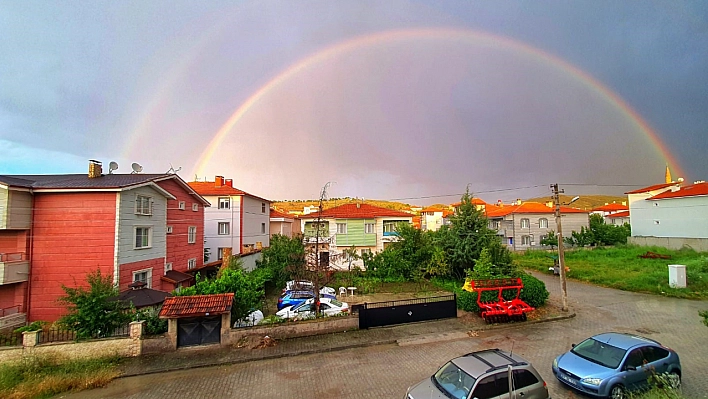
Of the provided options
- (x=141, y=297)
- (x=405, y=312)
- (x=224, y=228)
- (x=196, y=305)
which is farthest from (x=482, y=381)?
(x=224, y=228)

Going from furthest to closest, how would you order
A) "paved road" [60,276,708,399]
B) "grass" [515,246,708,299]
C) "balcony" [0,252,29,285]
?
"grass" [515,246,708,299] → "balcony" [0,252,29,285] → "paved road" [60,276,708,399]

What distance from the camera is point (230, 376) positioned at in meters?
11.0

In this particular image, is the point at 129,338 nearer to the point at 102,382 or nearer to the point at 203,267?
the point at 102,382

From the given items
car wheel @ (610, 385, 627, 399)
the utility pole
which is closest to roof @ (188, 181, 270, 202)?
the utility pole

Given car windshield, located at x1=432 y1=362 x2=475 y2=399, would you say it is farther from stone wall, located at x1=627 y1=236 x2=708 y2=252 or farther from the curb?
stone wall, located at x1=627 y1=236 x2=708 y2=252

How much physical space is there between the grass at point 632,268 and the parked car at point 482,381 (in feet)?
71.6

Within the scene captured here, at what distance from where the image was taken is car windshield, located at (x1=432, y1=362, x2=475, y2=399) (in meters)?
7.21

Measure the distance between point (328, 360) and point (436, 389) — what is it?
18.3 ft

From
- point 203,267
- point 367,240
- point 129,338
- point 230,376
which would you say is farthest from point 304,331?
point 367,240

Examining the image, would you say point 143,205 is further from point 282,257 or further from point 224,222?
point 224,222

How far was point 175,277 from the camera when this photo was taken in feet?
72.4

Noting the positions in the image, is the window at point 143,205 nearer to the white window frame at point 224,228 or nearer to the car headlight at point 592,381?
the white window frame at point 224,228

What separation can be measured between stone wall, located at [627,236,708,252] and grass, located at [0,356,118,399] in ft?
176

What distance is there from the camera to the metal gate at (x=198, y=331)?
42.8 ft
